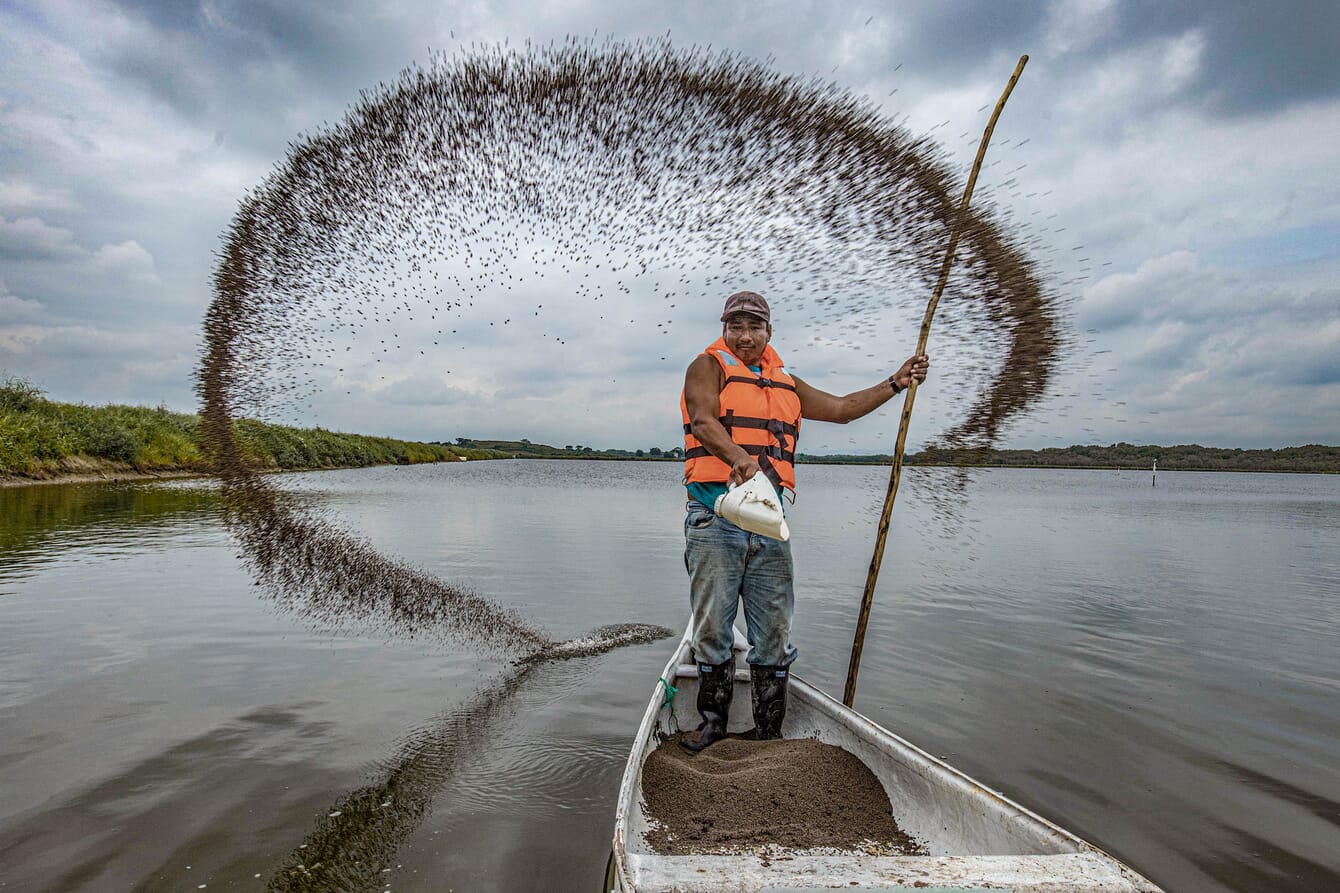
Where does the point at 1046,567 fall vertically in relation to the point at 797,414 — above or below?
below

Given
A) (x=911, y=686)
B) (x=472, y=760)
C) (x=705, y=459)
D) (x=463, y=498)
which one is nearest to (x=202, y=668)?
(x=472, y=760)

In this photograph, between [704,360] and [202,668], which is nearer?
[704,360]

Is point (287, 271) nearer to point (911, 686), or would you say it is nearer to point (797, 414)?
point (797, 414)

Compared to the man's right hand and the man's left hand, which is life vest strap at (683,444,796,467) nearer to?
the man's right hand

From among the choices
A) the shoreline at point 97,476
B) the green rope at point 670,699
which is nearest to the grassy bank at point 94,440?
the shoreline at point 97,476

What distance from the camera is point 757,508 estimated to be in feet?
12.1

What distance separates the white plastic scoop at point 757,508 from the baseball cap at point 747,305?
1.07m

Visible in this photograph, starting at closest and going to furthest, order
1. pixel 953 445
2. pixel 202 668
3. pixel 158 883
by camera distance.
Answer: pixel 158 883
pixel 953 445
pixel 202 668

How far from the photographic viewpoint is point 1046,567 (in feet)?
48.4

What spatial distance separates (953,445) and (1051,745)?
2.40m

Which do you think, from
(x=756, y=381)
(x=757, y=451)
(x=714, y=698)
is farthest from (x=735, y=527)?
(x=714, y=698)

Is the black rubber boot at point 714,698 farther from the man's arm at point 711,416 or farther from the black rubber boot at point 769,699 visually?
the man's arm at point 711,416

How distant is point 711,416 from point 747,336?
0.57 m

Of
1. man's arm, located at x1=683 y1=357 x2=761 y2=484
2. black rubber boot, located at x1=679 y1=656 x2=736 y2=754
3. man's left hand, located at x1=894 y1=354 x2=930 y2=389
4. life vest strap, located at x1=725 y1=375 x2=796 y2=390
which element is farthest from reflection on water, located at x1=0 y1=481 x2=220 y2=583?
man's left hand, located at x1=894 y1=354 x2=930 y2=389
